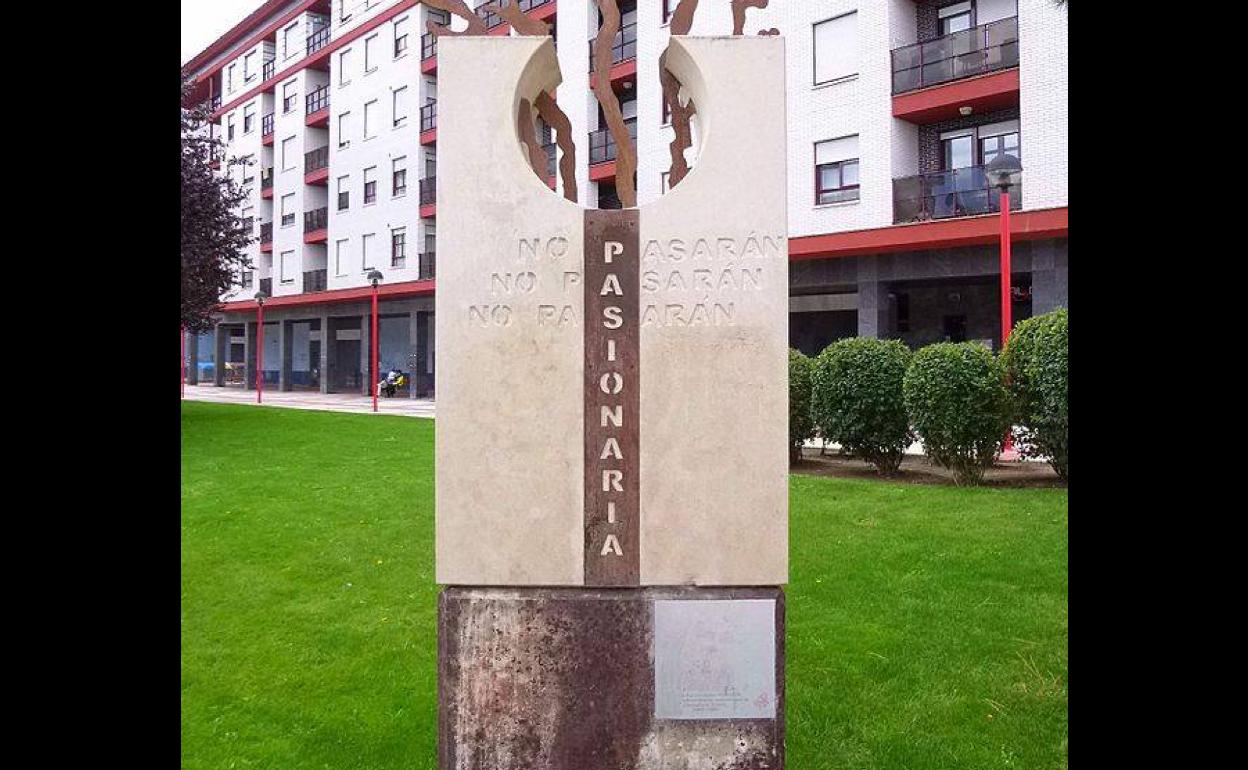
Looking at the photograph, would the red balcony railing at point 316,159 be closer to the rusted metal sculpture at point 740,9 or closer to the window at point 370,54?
the window at point 370,54

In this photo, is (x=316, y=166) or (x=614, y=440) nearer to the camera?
(x=614, y=440)

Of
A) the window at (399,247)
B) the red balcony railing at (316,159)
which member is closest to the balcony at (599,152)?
the window at (399,247)

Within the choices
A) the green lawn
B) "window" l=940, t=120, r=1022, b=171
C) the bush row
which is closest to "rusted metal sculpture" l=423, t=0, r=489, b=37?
the green lawn

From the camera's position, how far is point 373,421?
21172mm

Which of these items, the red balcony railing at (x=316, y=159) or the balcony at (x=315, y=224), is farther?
the red balcony railing at (x=316, y=159)

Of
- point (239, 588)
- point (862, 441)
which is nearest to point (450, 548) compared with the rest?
point (239, 588)

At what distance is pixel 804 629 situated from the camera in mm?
5828

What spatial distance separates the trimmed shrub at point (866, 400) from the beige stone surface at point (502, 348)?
8936 millimetres

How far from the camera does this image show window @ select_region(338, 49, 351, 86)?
38281 millimetres

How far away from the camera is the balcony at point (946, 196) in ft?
63.0

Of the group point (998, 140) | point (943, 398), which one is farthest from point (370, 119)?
point (943, 398)

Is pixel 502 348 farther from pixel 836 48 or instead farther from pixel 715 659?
pixel 836 48

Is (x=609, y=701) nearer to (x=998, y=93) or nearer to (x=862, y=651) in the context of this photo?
(x=862, y=651)

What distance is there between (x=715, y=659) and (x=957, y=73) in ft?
63.3
